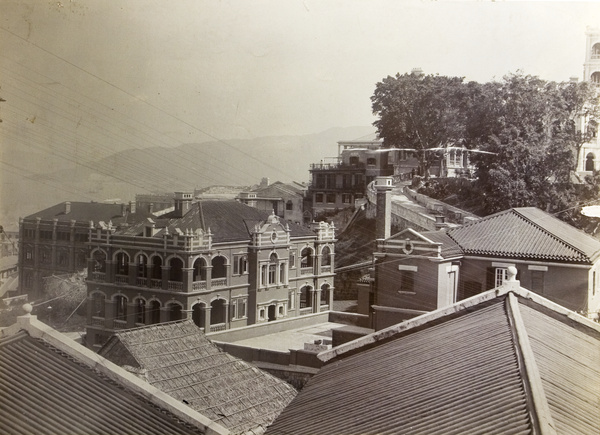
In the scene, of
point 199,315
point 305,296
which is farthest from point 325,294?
point 199,315

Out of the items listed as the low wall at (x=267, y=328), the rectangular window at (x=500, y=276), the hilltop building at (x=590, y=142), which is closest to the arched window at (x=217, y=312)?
the low wall at (x=267, y=328)

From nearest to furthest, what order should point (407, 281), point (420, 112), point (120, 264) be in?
1. point (120, 264)
2. point (407, 281)
3. point (420, 112)

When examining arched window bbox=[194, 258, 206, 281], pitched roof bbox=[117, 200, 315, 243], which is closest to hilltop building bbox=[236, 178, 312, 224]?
pitched roof bbox=[117, 200, 315, 243]

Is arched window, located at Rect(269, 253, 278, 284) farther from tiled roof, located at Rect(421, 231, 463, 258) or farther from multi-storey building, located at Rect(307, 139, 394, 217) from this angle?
tiled roof, located at Rect(421, 231, 463, 258)

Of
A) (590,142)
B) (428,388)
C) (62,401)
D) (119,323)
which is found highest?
(590,142)

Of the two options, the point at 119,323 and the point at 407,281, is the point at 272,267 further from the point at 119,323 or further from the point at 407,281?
the point at 119,323

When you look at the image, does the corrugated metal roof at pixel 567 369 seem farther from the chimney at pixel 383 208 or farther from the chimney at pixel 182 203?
the chimney at pixel 182 203
